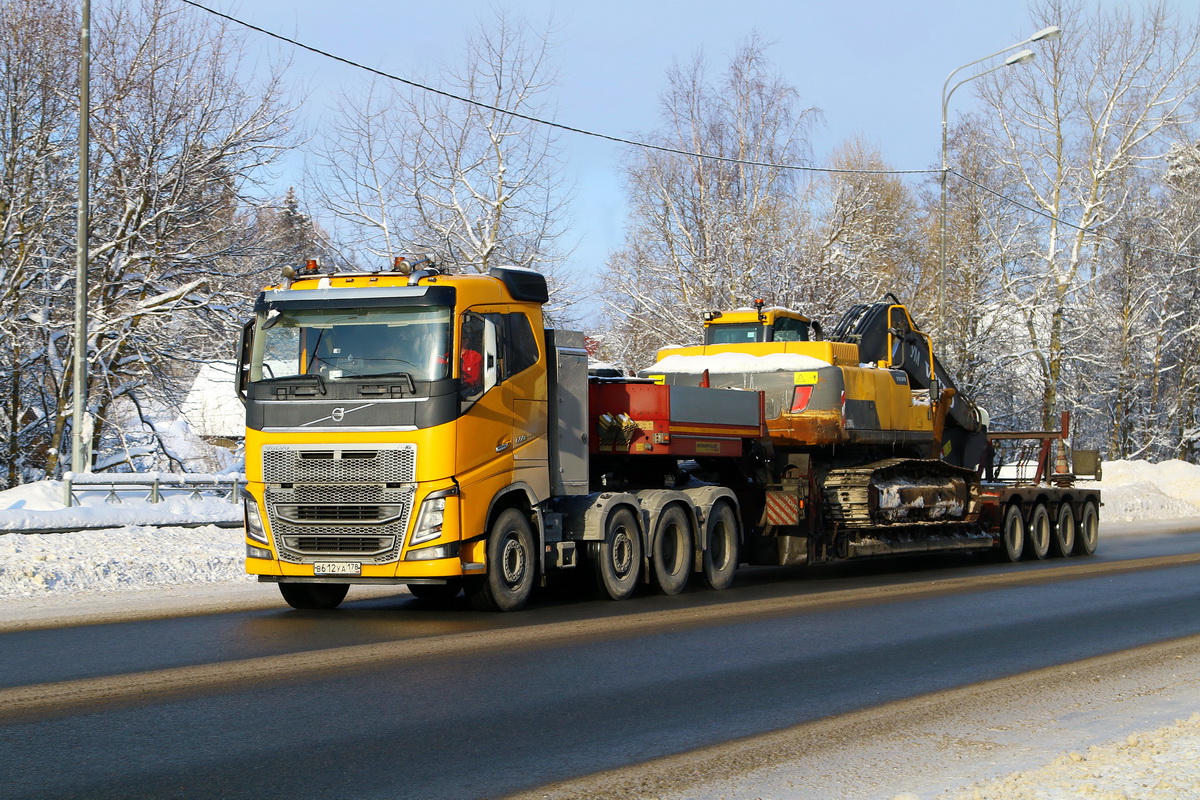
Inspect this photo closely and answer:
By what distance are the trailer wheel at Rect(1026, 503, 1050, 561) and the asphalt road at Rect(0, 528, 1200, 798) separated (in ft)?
22.8

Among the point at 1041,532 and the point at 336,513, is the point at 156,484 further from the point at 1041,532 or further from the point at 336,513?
the point at 1041,532

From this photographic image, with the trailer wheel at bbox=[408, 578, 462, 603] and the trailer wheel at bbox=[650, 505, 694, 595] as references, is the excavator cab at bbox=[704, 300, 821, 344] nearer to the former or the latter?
the trailer wheel at bbox=[650, 505, 694, 595]

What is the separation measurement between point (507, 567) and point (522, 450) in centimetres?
115

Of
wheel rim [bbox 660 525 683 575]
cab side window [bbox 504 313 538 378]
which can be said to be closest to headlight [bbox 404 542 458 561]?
cab side window [bbox 504 313 538 378]

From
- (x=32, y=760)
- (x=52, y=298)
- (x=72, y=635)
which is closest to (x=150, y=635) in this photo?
(x=72, y=635)

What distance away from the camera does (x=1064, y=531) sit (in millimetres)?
22109

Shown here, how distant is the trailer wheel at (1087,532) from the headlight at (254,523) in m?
15.9

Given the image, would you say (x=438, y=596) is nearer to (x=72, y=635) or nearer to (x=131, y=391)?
(x=72, y=635)

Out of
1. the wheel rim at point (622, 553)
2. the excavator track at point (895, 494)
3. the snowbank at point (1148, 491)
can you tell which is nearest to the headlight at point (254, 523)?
the wheel rim at point (622, 553)

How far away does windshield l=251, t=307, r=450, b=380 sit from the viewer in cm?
1145

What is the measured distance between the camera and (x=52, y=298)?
25609 mm

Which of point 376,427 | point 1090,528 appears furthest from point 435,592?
point 1090,528

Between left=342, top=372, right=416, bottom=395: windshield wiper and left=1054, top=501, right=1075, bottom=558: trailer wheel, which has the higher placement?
left=342, top=372, right=416, bottom=395: windshield wiper

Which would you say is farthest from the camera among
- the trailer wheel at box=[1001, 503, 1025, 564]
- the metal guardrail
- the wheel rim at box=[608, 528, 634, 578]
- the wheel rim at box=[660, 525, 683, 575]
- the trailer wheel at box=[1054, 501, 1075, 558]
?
the metal guardrail
